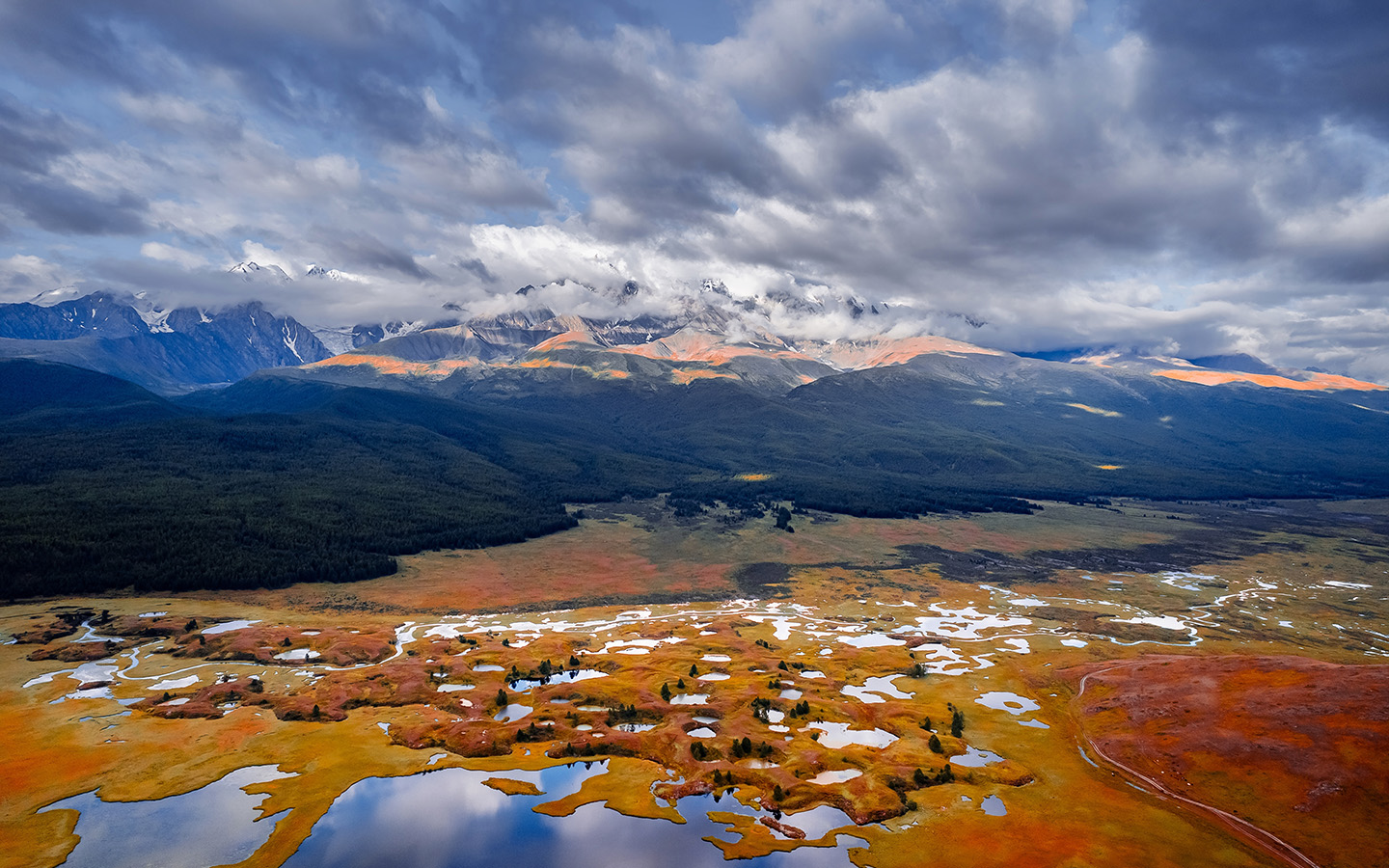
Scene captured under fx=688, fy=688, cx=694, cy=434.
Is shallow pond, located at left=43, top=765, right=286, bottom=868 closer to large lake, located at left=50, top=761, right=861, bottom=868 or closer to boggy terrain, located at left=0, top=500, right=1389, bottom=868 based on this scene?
large lake, located at left=50, top=761, right=861, bottom=868

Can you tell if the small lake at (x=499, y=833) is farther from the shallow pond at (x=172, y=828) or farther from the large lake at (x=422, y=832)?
the shallow pond at (x=172, y=828)

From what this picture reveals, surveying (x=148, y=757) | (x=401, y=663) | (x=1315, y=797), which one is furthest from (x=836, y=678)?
(x=148, y=757)

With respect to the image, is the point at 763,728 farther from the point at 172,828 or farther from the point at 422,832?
the point at 172,828

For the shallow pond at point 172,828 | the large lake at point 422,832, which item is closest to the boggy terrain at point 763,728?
the shallow pond at point 172,828

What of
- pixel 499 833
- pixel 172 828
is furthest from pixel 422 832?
pixel 172 828

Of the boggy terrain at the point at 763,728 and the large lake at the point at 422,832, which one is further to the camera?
the boggy terrain at the point at 763,728

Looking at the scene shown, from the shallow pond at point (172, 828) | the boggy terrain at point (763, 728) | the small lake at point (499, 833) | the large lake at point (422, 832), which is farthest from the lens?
the boggy terrain at point (763, 728)

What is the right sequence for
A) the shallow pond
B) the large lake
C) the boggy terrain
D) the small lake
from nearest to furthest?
the shallow pond < the large lake < the small lake < the boggy terrain

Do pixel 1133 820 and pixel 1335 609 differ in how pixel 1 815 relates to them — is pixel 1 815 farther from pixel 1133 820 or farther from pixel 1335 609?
pixel 1335 609

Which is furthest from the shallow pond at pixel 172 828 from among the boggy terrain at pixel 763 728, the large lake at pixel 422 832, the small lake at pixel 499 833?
the small lake at pixel 499 833

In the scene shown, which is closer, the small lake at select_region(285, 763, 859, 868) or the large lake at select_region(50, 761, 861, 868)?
the large lake at select_region(50, 761, 861, 868)

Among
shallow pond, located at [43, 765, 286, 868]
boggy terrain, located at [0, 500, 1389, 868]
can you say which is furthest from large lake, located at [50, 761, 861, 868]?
boggy terrain, located at [0, 500, 1389, 868]

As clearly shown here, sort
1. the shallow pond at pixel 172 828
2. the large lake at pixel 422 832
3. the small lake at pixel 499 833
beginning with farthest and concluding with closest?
the small lake at pixel 499 833
the large lake at pixel 422 832
the shallow pond at pixel 172 828
